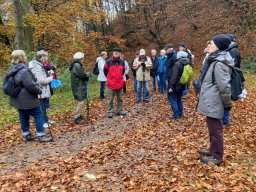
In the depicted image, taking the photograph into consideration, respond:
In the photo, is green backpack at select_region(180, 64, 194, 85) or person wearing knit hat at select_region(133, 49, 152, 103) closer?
green backpack at select_region(180, 64, 194, 85)

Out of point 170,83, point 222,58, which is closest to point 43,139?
point 170,83

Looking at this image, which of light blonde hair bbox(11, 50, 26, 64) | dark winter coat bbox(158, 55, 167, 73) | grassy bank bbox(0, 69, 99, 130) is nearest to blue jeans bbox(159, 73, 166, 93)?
dark winter coat bbox(158, 55, 167, 73)

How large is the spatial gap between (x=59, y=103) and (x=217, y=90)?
943 centimetres

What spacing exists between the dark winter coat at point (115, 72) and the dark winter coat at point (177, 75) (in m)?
1.80

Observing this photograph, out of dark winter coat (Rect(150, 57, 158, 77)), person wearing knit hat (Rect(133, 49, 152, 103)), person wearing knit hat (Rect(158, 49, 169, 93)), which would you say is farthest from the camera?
dark winter coat (Rect(150, 57, 158, 77))

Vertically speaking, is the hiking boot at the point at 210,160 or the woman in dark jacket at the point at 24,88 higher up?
the woman in dark jacket at the point at 24,88

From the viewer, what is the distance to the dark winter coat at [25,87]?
7367 mm

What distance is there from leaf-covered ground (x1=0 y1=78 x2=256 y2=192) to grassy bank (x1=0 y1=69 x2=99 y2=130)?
1432 mm

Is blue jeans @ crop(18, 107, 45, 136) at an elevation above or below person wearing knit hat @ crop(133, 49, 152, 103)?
below

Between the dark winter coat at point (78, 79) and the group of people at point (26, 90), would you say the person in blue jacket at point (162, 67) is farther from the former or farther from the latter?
the group of people at point (26, 90)

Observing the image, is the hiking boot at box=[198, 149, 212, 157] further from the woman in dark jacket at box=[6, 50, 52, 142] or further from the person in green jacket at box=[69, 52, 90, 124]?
the person in green jacket at box=[69, 52, 90, 124]

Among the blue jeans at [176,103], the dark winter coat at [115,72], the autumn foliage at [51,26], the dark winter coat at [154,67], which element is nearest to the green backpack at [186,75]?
the blue jeans at [176,103]

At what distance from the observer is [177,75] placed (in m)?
9.30

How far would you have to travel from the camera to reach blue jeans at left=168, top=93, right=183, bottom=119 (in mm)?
9788
